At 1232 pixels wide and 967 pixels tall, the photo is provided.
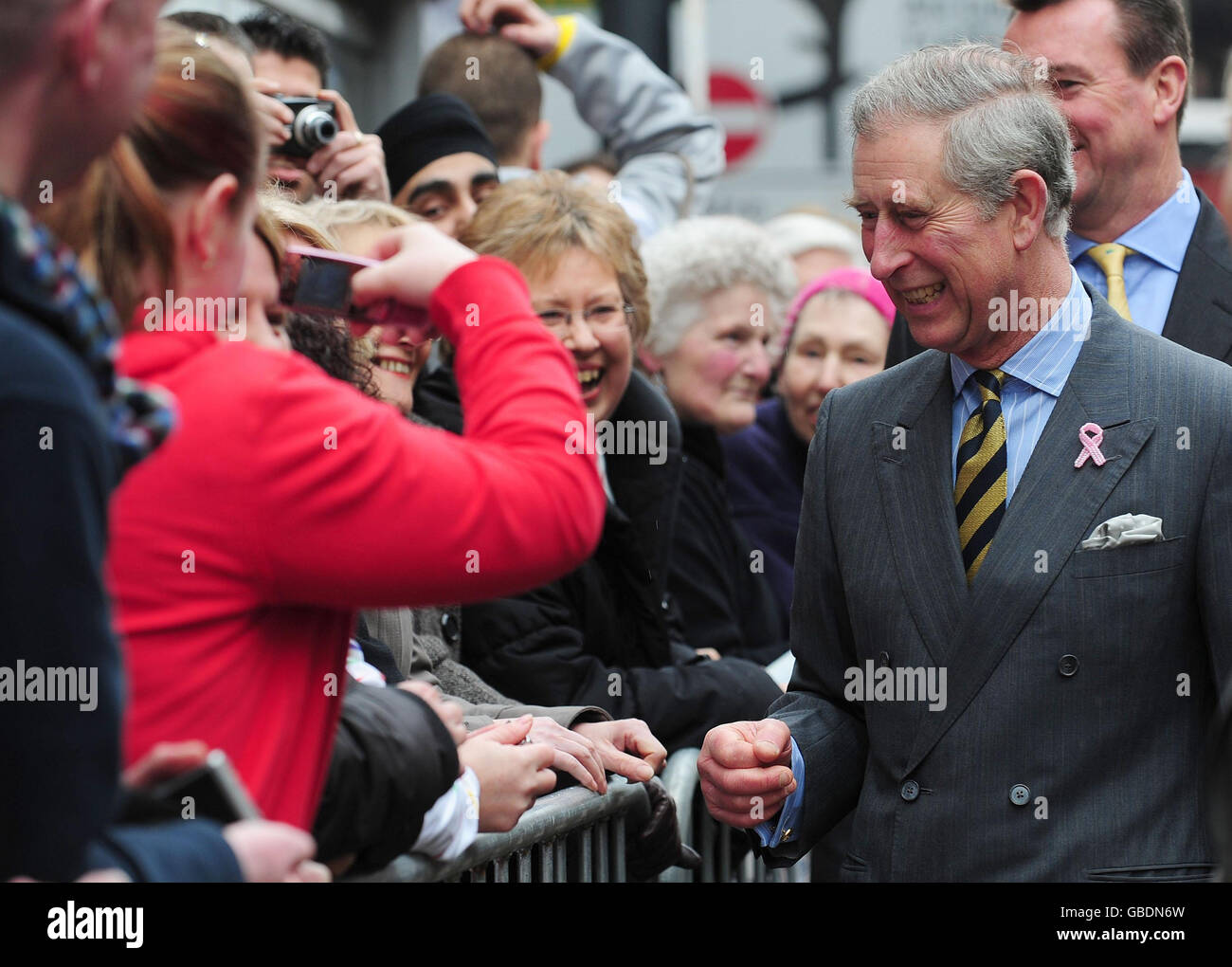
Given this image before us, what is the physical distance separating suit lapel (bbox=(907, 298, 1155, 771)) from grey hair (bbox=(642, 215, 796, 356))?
2468 mm

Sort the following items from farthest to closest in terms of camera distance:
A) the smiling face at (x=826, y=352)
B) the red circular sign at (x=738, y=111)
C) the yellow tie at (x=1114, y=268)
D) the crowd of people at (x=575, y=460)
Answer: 1. the red circular sign at (x=738, y=111)
2. the smiling face at (x=826, y=352)
3. the yellow tie at (x=1114, y=268)
4. the crowd of people at (x=575, y=460)

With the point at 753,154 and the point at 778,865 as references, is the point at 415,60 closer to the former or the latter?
the point at 753,154

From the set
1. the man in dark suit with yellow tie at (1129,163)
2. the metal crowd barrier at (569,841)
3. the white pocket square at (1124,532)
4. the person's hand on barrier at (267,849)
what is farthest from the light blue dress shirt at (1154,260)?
the person's hand on barrier at (267,849)

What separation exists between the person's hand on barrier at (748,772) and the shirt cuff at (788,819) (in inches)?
1.7

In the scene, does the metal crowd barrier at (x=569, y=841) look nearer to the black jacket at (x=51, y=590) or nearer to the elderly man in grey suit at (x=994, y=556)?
the elderly man in grey suit at (x=994, y=556)

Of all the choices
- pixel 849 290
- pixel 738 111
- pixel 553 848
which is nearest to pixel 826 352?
pixel 849 290

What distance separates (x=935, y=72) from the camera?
3.00 metres

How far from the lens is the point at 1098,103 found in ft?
12.4

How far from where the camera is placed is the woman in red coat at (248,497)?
160 centimetres

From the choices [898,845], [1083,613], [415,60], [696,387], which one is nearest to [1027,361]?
[1083,613]

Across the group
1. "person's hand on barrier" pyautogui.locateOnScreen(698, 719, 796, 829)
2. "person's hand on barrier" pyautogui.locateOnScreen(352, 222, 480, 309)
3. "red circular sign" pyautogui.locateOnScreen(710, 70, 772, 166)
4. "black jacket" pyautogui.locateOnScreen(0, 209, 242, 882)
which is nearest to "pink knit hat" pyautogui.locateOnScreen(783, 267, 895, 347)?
"person's hand on barrier" pyautogui.locateOnScreen(698, 719, 796, 829)

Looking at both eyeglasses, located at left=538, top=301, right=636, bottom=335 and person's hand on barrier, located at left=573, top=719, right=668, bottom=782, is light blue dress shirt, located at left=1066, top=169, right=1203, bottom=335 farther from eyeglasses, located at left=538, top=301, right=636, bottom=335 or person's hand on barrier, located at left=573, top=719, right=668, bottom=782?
person's hand on barrier, located at left=573, top=719, right=668, bottom=782

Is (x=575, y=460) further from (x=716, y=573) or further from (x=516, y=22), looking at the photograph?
(x=516, y=22)
